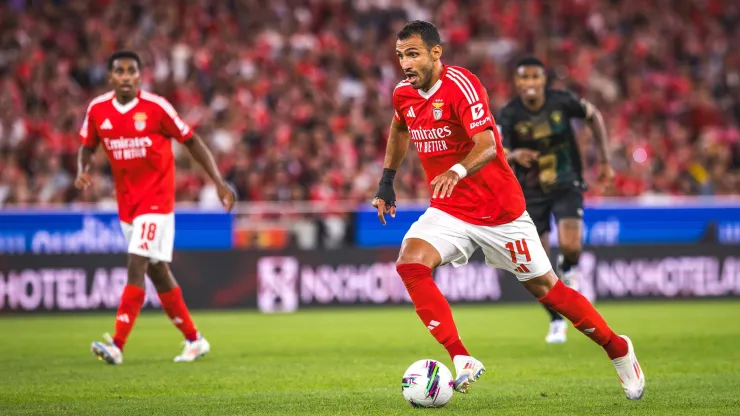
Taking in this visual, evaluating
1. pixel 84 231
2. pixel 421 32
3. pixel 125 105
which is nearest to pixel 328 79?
pixel 84 231

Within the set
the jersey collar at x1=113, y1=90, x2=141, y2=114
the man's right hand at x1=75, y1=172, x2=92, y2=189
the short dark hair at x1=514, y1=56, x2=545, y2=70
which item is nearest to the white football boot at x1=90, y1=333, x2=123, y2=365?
the man's right hand at x1=75, y1=172, x2=92, y2=189

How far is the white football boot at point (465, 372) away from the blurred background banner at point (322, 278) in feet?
33.7

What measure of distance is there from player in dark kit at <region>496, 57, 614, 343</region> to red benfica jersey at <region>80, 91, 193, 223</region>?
3341mm

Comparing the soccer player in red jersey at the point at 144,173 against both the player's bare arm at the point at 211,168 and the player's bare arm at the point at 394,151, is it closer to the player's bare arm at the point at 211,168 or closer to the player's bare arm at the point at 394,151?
the player's bare arm at the point at 211,168

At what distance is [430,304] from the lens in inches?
283

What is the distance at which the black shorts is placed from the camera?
37.4ft

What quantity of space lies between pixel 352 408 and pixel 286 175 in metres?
12.7

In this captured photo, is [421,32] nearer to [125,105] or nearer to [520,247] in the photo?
[520,247]

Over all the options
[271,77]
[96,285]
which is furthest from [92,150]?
[271,77]

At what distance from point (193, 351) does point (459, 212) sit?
388cm

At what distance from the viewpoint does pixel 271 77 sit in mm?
22469

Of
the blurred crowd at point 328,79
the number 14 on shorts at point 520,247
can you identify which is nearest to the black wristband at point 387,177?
the number 14 on shorts at point 520,247

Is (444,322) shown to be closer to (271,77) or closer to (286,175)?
(286,175)

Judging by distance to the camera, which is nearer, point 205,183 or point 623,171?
point 205,183
